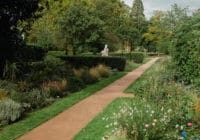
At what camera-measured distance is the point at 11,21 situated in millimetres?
19953

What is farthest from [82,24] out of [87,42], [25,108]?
[25,108]

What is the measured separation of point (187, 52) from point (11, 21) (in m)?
7.75

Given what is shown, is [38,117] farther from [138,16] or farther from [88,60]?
[138,16]

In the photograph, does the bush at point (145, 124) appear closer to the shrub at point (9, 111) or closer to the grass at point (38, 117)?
the grass at point (38, 117)

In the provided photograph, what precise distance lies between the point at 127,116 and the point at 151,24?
73107 mm

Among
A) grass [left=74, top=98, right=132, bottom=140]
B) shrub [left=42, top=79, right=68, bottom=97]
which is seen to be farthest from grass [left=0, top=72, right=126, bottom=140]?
grass [left=74, top=98, right=132, bottom=140]

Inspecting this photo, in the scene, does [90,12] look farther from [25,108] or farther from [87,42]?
[25,108]

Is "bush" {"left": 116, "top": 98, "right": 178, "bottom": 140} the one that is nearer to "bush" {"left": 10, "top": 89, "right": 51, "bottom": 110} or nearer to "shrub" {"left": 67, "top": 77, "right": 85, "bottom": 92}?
"bush" {"left": 10, "top": 89, "right": 51, "bottom": 110}

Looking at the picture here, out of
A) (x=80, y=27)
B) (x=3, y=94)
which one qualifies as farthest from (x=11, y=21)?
(x=80, y=27)

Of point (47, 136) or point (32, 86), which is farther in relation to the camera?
point (32, 86)

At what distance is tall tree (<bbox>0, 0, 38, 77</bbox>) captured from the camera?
63.7ft

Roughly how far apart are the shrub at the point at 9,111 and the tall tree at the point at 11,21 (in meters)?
6.86

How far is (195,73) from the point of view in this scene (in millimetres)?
16891

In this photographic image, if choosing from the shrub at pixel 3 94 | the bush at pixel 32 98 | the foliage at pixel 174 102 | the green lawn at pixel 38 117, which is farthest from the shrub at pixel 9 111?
the foliage at pixel 174 102
